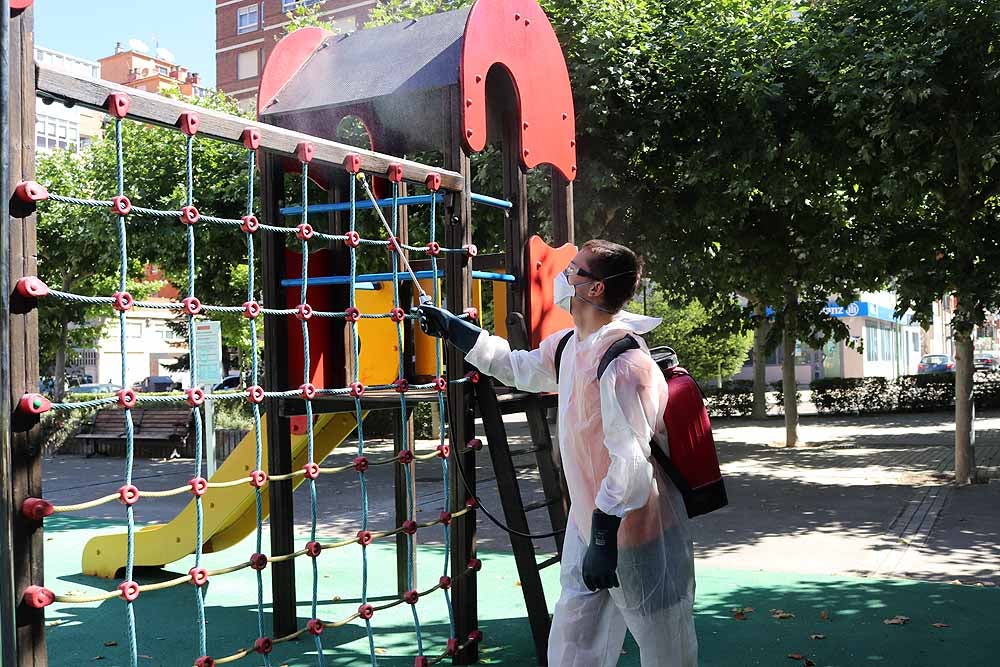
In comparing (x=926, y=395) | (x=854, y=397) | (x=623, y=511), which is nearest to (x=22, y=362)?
(x=623, y=511)

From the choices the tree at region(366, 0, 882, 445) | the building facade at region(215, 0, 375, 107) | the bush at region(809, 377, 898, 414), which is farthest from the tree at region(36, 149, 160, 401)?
the building facade at region(215, 0, 375, 107)

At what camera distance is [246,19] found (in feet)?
181

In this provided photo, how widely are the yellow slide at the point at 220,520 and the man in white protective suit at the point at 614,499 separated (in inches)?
114

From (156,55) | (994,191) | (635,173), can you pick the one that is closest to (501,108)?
(635,173)

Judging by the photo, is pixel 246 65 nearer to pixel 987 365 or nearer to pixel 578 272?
pixel 987 365

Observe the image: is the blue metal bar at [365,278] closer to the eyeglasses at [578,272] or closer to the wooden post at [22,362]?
the eyeglasses at [578,272]

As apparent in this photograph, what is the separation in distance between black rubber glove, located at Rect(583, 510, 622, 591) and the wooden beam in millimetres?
2075

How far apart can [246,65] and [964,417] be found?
51355mm

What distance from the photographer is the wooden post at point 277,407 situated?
5258mm

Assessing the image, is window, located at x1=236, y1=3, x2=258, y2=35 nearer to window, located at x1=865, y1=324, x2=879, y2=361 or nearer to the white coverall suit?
window, located at x1=865, y1=324, x2=879, y2=361

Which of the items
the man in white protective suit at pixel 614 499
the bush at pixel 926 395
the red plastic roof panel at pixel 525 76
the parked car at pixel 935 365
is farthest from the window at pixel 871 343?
the man in white protective suit at pixel 614 499

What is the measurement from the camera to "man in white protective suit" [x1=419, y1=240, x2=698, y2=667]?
3066 millimetres

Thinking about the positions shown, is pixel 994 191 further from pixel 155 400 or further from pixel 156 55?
pixel 156 55

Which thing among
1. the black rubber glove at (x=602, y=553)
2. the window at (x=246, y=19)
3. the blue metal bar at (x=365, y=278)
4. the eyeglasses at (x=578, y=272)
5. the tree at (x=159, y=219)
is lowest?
the black rubber glove at (x=602, y=553)
